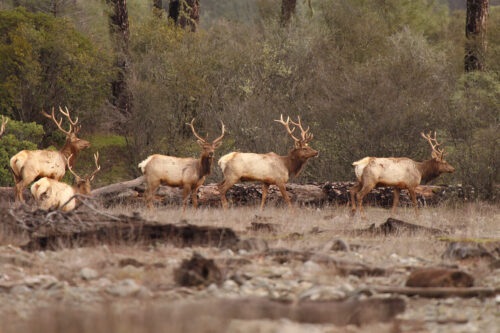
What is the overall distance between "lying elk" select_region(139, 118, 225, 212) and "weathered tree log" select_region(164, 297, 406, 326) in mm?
7728

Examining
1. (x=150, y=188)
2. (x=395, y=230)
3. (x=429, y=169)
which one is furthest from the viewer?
(x=429, y=169)

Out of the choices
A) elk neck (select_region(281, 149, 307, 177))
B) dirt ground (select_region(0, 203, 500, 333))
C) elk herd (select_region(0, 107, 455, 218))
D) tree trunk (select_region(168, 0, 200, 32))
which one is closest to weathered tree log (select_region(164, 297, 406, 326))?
dirt ground (select_region(0, 203, 500, 333))

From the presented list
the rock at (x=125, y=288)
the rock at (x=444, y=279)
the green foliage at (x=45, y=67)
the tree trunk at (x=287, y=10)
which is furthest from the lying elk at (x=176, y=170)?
the tree trunk at (x=287, y=10)

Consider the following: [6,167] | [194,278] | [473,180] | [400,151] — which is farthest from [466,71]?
[194,278]

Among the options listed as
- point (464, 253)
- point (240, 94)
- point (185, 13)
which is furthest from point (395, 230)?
point (185, 13)

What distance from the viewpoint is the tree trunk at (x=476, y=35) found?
2155cm

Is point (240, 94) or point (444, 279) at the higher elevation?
point (240, 94)

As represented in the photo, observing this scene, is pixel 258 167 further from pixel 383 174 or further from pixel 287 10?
pixel 287 10

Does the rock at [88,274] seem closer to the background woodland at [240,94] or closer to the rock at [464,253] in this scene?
the rock at [464,253]

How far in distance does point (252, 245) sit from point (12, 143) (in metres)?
12.8

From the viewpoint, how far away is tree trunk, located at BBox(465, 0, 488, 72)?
21547 millimetres

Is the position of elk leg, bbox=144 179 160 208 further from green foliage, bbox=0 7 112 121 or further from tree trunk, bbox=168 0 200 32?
tree trunk, bbox=168 0 200 32

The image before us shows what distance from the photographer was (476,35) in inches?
858

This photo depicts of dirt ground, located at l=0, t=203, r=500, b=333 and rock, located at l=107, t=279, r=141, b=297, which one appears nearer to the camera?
dirt ground, located at l=0, t=203, r=500, b=333
